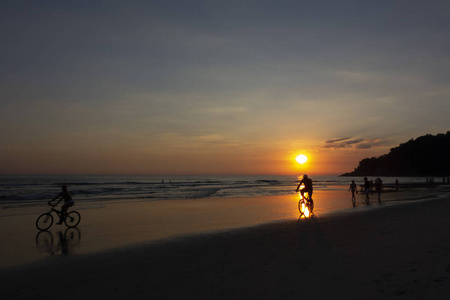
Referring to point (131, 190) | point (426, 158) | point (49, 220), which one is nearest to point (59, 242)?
point (49, 220)

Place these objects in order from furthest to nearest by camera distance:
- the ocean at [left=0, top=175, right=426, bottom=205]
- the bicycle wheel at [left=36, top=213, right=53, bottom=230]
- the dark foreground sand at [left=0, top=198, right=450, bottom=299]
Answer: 1. the ocean at [left=0, top=175, right=426, bottom=205]
2. the bicycle wheel at [left=36, top=213, right=53, bottom=230]
3. the dark foreground sand at [left=0, top=198, right=450, bottom=299]

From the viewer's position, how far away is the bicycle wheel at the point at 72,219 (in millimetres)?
16625

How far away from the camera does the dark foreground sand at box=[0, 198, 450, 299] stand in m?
6.64

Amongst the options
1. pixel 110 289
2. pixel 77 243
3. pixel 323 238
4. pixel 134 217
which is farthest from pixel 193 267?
pixel 134 217

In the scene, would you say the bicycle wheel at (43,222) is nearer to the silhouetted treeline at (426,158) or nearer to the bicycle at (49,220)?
the bicycle at (49,220)

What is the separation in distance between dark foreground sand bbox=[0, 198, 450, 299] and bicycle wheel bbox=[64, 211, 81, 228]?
274 inches

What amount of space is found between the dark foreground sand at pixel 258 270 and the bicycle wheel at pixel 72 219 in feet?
22.9

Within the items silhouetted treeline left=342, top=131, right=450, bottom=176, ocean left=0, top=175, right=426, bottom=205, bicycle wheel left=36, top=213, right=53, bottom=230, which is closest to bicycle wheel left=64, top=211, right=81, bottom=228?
bicycle wheel left=36, top=213, right=53, bottom=230

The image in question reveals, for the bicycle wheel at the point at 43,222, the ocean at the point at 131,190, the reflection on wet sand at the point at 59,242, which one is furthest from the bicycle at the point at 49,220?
the ocean at the point at 131,190

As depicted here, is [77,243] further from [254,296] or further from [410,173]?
[410,173]

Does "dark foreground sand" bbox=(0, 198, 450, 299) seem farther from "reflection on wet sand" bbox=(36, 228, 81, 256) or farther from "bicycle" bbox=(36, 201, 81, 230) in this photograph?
"bicycle" bbox=(36, 201, 81, 230)

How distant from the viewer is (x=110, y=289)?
7164mm

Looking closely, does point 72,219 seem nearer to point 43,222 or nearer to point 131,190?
point 43,222

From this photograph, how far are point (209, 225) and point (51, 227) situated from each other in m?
8.32
